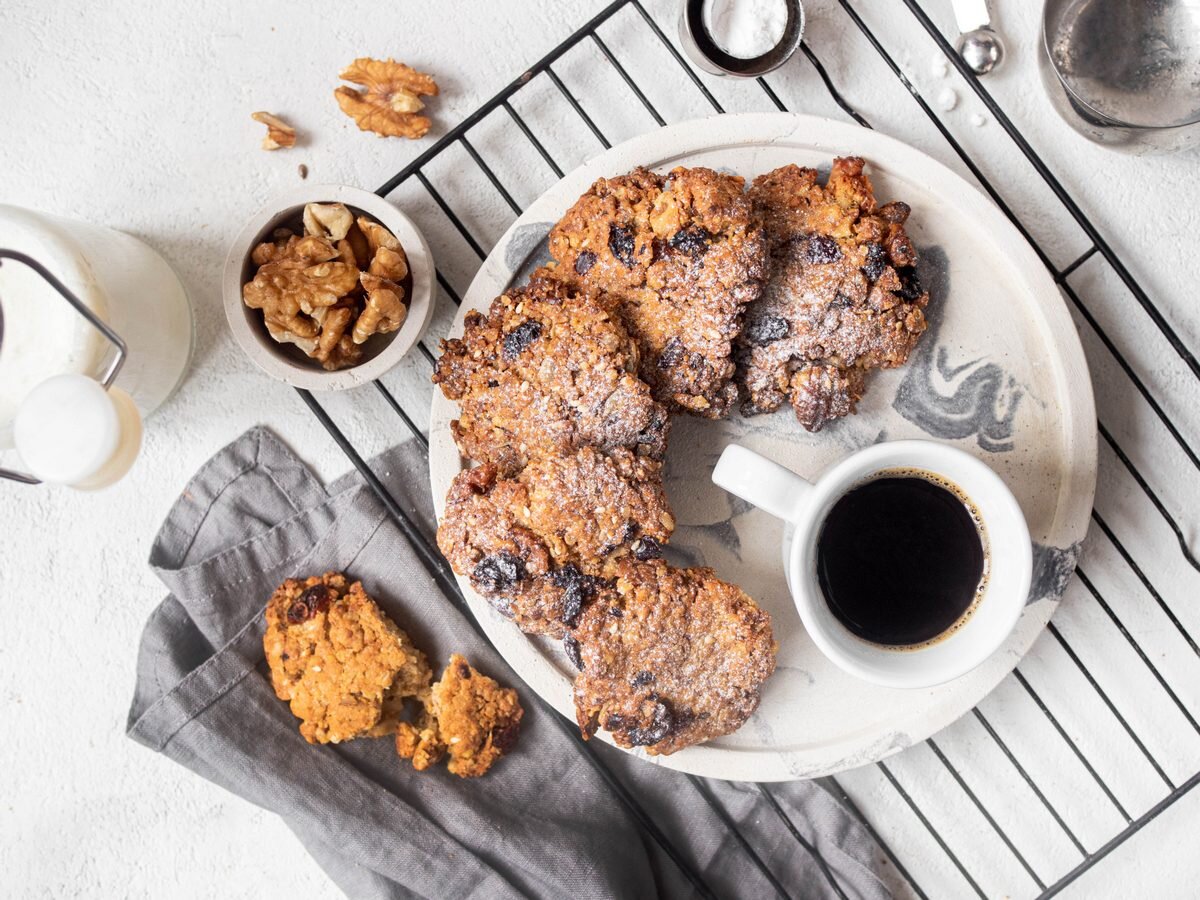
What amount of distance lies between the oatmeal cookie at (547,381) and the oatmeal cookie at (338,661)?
403mm

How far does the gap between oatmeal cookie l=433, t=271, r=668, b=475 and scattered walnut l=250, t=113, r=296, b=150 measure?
606mm

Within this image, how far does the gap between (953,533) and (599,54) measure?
3.42 ft

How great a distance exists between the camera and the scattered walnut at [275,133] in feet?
5.86

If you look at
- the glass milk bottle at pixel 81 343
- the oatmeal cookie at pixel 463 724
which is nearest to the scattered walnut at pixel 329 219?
the glass milk bottle at pixel 81 343

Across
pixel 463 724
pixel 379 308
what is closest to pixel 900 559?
pixel 463 724

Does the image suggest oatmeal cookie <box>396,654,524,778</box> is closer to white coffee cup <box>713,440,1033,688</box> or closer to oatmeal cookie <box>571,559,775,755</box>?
oatmeal cookie <box>571,559,775,755</box>

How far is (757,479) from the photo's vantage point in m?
1.33

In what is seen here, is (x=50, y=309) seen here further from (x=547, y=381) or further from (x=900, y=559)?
(x=900, y=559)

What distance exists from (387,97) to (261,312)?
0.49m

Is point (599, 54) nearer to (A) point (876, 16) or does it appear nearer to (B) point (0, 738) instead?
(A) point (876, 16)

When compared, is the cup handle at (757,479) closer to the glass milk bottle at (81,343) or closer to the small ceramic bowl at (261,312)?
the small ceramic bowl at (261,312)

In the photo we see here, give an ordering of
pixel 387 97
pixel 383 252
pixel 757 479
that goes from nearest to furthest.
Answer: pixel 757 479
pixel 383 252
pixel 387 97

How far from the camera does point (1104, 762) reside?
1.83 meters

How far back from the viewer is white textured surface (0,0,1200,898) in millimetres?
1783
